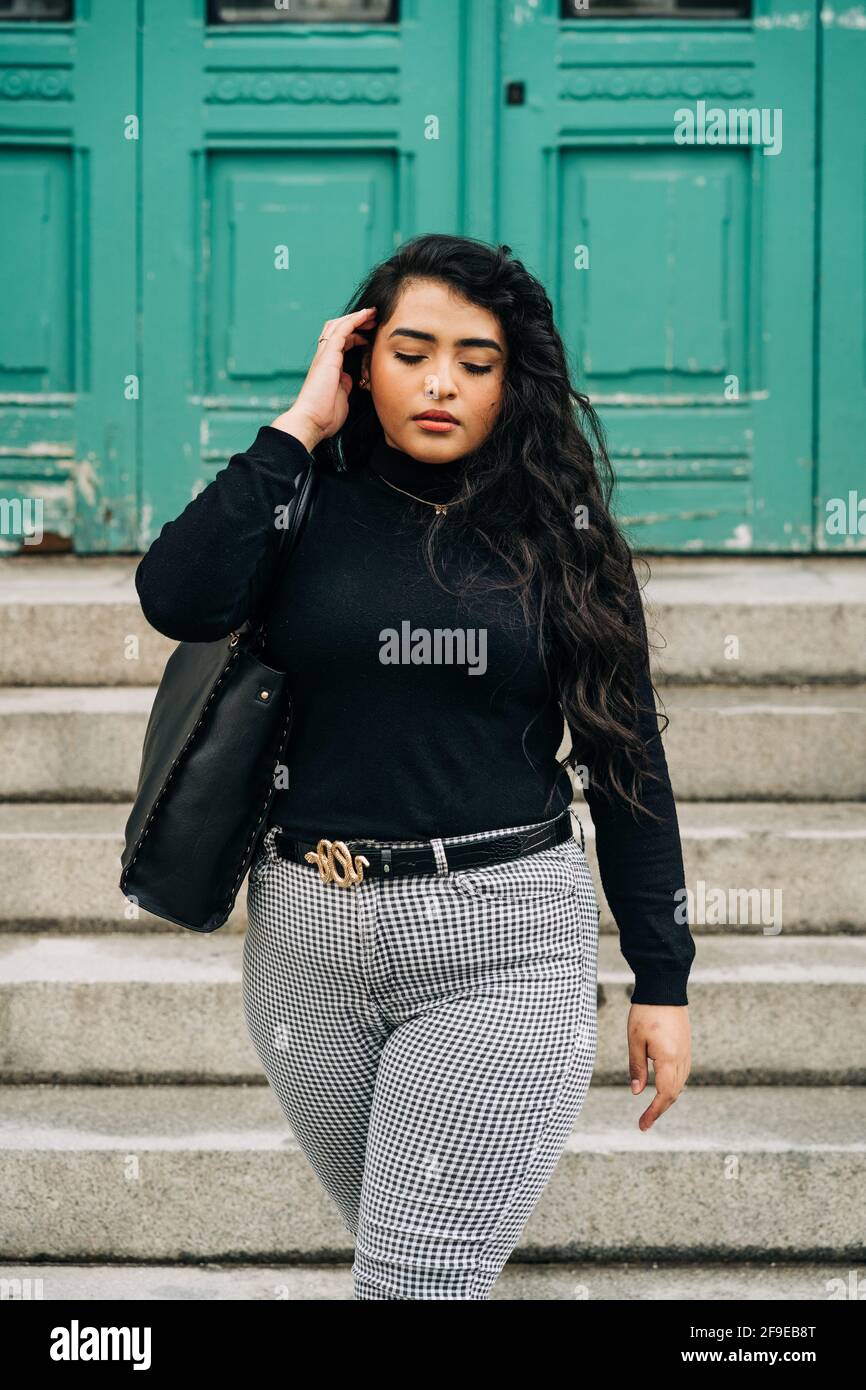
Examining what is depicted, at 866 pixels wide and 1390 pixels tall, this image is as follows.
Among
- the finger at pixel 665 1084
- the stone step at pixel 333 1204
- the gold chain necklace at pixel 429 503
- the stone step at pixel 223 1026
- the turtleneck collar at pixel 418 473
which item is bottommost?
the stone step at pixel 333 1204

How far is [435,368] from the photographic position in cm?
190

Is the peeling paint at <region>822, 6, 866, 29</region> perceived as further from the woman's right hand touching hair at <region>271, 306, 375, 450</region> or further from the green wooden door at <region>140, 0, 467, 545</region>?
the woman's right hand touching hair at <region>271, 306, 375, 450</region>

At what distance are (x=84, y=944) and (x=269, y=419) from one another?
6.65 ft

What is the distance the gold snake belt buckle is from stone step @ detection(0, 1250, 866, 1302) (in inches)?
47.1

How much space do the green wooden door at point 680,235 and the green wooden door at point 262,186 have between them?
0.96ft

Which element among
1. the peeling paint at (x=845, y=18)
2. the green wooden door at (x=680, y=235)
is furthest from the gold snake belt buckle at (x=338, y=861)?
the peeling paint at (x=845, y=18)

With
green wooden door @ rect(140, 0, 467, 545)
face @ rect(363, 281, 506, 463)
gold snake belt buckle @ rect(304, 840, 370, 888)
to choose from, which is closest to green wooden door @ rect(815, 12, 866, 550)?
green wooden door @ rect(140, 0, 467, 545)

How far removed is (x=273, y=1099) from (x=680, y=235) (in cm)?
298

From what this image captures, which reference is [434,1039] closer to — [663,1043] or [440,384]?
[663,1043]

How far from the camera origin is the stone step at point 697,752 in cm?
373

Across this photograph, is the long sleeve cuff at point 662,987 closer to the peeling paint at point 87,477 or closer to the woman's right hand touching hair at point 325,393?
the woman's right hand touching hair at point 325,393

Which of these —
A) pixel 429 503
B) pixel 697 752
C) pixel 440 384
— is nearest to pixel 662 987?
pixel 429 503

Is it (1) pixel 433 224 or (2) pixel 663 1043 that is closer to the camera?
(2) pixel 663 1043
